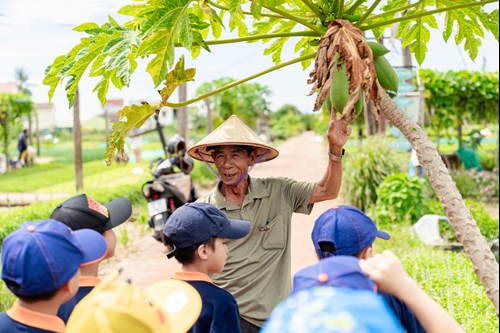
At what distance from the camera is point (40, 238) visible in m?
1.92

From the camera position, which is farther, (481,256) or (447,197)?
(447,197)

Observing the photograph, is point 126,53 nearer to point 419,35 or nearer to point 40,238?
point 40,238

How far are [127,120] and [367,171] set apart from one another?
8.12 m

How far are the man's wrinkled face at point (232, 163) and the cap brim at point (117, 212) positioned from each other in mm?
515

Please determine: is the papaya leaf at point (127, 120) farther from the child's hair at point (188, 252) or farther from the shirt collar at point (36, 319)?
the shirt collar at point (36, 319)

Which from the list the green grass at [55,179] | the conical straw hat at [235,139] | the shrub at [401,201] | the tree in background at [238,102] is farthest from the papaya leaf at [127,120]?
the tree in background at [238,102]

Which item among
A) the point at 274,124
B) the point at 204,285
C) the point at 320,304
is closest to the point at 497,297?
the point at 320,304

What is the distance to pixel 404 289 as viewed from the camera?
5.42ft

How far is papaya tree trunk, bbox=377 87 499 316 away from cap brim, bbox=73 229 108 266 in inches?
47.4

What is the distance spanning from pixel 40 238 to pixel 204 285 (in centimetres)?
75

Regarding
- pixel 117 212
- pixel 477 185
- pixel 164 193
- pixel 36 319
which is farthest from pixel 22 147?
pixel 36 319

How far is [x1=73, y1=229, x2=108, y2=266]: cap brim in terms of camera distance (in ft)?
7.54

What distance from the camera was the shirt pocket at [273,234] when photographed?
3055 millimetres

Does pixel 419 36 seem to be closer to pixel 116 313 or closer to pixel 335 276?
pixel 335 276
